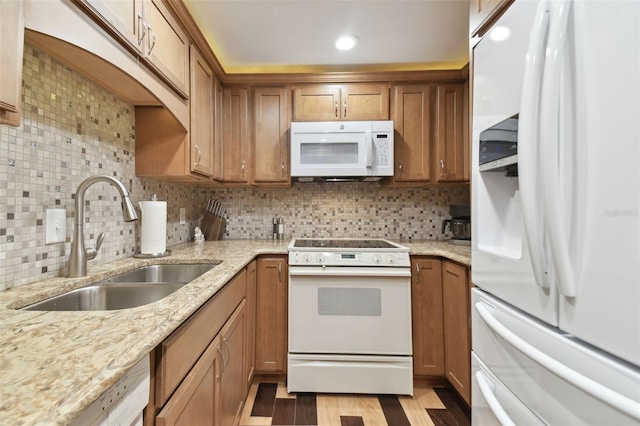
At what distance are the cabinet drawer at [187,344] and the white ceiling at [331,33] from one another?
1.61 meters

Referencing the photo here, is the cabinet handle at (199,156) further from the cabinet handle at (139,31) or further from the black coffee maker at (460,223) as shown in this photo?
the black coffee maker at (460,223)

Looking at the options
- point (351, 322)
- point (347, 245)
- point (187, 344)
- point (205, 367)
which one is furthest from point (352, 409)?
point (187, 344)

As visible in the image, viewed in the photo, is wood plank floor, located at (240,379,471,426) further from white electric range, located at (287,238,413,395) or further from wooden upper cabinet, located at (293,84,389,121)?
wooden upper cabinet, located at (293,84,389,121)

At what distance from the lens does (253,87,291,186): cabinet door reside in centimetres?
226

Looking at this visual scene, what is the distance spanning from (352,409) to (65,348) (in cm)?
161

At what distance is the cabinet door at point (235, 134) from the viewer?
2.27 metres

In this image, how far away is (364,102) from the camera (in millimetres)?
2236

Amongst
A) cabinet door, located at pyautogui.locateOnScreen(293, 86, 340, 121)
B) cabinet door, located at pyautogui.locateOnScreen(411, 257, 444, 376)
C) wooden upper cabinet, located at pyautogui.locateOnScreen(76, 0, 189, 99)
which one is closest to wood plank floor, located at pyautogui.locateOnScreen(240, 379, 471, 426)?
cabinet door, located at pyautogui.locateOnScreen(411, 257, 444, 376)

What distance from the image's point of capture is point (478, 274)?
3.28 feet

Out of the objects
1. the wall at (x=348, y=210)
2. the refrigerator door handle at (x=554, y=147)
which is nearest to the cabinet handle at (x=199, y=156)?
the wall at (x=348, y=210)

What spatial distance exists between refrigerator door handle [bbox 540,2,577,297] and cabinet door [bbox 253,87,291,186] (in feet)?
6.04

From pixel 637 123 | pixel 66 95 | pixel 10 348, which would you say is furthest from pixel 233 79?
pixel 637 123

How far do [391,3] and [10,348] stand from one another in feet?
6.83

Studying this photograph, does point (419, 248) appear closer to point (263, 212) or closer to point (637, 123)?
point (263, 212)
